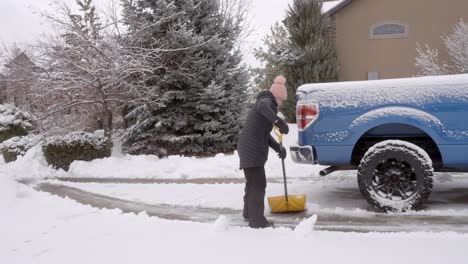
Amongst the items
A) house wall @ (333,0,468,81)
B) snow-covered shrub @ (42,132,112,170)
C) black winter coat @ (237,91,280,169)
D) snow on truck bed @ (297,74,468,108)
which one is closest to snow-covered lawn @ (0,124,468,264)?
black winter coat @ (237,91,280,169)

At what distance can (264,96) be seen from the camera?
535 cm

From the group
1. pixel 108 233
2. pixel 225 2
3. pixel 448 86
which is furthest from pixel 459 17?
pixel 108 233

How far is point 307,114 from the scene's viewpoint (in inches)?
232

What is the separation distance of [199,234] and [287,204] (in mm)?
1490

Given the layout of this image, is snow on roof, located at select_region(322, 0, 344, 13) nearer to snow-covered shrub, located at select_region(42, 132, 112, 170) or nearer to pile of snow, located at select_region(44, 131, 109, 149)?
pile of snow, located at select_region(44, 131, 109, 149)

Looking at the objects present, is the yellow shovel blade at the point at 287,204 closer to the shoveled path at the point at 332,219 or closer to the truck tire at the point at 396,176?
the shoveled path at the point at 332,219

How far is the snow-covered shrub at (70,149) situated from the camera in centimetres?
1138

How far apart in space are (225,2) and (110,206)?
39.4 ft

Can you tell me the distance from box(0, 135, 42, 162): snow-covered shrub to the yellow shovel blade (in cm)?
1001

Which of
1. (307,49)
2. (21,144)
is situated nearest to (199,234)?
(21,144)

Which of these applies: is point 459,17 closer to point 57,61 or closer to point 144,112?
point 144,112

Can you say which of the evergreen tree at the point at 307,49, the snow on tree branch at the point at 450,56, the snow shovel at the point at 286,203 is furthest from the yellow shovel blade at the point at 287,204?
the snow on tree branch at the point at 450,56

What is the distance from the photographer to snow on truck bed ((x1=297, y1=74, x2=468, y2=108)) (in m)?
5.39

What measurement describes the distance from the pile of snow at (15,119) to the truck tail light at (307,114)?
1320 cm
